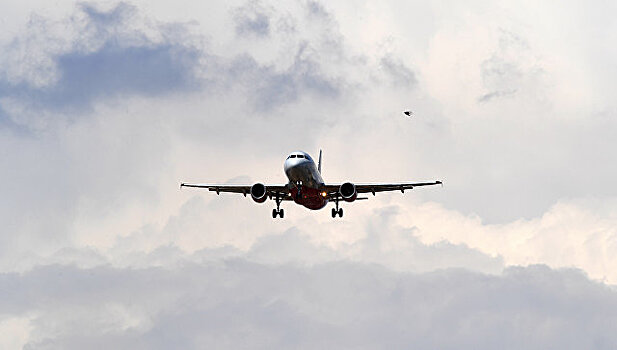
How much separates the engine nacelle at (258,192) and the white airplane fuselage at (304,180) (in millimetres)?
2947

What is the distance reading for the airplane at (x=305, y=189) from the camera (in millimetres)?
102562

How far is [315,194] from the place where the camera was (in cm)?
10675

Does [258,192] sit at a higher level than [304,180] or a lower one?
higher

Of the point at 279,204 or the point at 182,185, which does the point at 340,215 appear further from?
the point at 182,185

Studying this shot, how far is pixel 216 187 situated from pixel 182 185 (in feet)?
18.9

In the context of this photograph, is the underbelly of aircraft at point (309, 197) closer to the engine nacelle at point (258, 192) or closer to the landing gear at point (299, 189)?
the landing gear at point (299, 189)

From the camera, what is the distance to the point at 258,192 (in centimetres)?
10688

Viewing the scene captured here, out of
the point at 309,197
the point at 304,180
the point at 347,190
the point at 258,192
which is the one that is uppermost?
the point at 347,190

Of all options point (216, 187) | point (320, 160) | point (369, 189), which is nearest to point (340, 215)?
point (369, 189)

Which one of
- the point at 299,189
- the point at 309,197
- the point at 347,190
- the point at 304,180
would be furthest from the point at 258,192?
the point at 347,190

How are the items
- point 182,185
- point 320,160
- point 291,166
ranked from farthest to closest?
point 320,160 < point 182,185 < point 291,166

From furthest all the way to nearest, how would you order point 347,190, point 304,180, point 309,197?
point 347,190 < point 309,197 < point 304,180

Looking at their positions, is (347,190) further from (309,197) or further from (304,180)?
(304,180)

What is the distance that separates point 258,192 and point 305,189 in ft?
16.9
